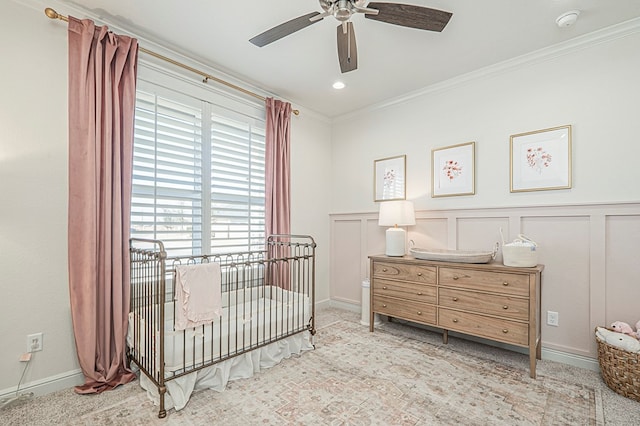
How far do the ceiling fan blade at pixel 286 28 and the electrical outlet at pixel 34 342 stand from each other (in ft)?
7.92

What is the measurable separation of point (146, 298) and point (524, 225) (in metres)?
3.12

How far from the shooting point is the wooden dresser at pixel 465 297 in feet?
7.63

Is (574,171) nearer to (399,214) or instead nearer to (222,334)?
(399,214)

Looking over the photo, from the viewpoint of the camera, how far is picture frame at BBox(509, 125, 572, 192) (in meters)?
2.53

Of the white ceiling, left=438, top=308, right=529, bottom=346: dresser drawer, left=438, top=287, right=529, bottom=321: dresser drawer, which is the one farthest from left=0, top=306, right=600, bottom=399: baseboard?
the white ceiling

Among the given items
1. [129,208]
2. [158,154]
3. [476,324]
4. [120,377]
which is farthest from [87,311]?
[476,324]

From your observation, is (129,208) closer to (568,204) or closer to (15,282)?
(15,282)

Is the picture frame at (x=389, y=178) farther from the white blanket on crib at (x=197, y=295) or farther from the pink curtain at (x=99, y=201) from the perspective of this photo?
the pink curtain at (x=99, y=201)

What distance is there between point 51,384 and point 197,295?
1.14 meters

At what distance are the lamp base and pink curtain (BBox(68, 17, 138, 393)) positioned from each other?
7.85ft

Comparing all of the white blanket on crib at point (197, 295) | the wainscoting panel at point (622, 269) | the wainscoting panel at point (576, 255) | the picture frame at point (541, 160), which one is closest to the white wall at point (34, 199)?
the white blanket on crib at point (197, 295)

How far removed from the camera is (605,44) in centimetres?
238

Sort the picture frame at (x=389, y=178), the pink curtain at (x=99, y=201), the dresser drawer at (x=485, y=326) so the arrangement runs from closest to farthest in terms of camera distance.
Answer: the pink curtain at (x=99, y=201), the dresser drawer at (x=485, y=326), the picture frame at (x=389, y=178)

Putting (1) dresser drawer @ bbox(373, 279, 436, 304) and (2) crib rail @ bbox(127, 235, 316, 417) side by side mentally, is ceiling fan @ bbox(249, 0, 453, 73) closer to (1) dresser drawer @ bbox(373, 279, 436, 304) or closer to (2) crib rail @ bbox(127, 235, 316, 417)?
(2) crib rail @ bbox(127, 235, 316, 417)
